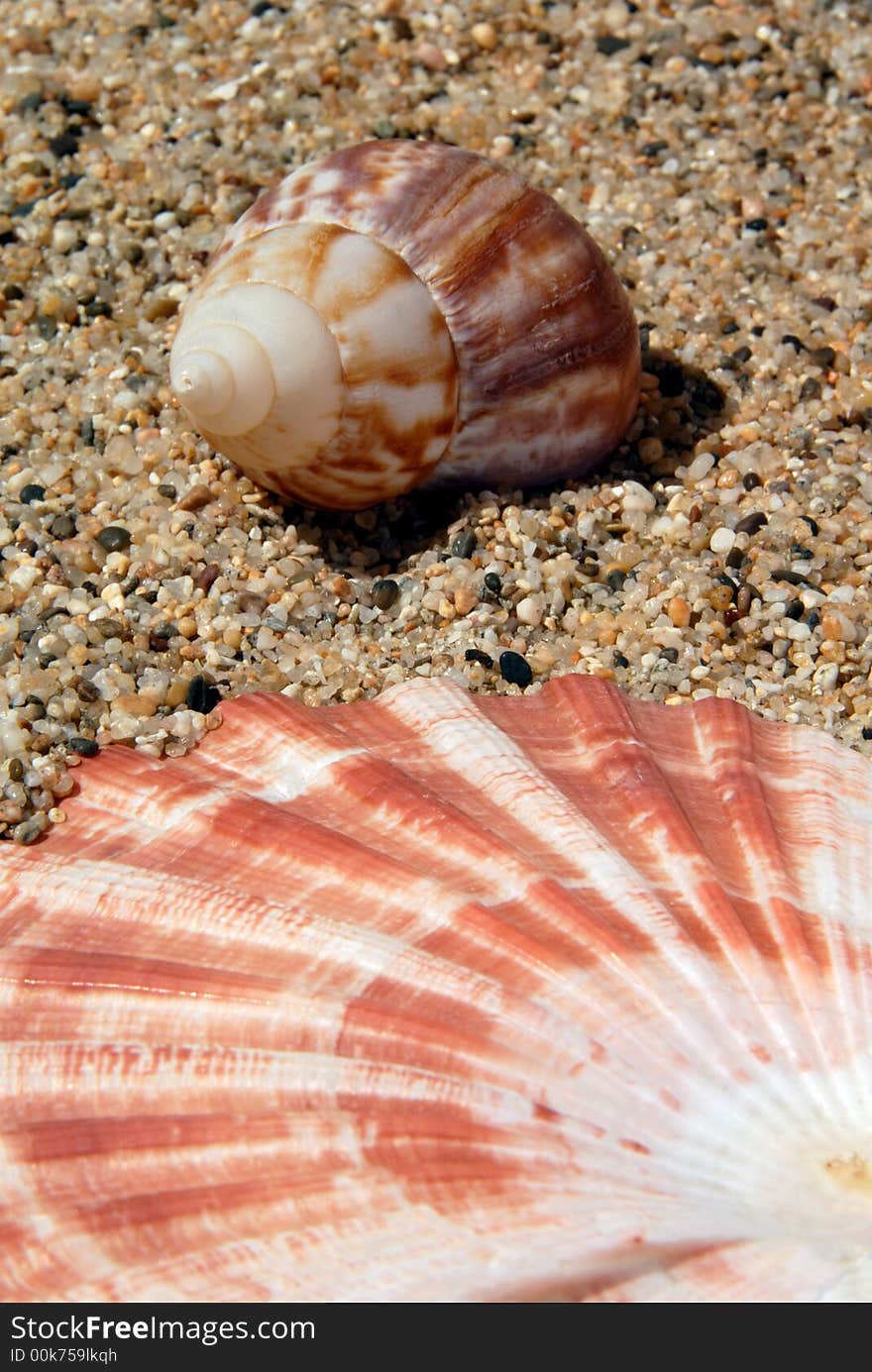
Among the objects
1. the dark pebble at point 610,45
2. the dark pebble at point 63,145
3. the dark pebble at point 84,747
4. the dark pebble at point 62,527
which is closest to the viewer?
the dark pebble at point 84,747

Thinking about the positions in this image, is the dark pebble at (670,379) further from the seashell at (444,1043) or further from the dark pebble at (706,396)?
the seashell at (444,1043)

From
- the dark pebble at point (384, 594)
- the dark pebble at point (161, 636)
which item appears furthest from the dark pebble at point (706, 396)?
the dark pebble at point (161, 636)

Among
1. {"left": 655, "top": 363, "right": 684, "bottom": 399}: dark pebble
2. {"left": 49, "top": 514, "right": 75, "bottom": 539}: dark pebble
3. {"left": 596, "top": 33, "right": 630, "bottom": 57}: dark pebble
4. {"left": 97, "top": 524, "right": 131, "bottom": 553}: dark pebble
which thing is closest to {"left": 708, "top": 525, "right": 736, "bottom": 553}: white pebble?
{"left": 655, "top": 363, "right": 684, "bottom": 399}: dark pebble

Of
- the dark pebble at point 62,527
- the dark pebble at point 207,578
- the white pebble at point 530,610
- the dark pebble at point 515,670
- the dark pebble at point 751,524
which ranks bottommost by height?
the dark pebble at point 515,670

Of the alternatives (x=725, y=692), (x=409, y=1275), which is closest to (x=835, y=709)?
(x=725, y=692)

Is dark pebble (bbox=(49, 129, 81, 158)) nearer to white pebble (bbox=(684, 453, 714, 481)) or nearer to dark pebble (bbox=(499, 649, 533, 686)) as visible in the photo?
white pebble (bbox=(684, 453, 714, 481))

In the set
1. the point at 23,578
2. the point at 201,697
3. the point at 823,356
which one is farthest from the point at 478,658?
the point at 823,356

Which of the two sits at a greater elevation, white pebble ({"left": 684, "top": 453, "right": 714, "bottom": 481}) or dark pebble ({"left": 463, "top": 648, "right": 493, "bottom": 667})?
white pebble ({"left": 684, "top": 453, "right": 714, "bottom": 481})
